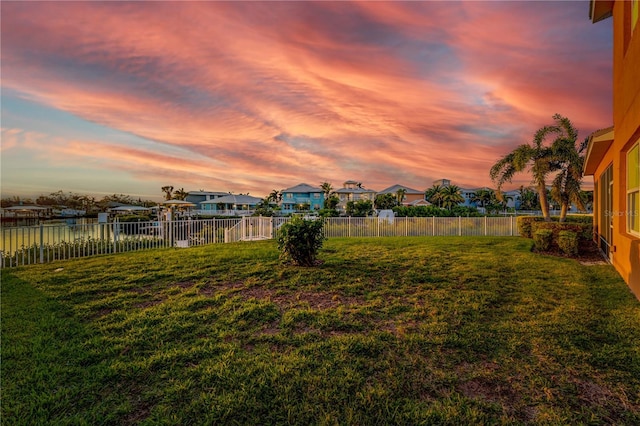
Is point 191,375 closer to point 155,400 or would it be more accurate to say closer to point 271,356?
point 155,400

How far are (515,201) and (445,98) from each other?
6819 centimetres

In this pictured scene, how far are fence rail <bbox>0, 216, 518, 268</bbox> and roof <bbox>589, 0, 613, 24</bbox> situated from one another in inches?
402

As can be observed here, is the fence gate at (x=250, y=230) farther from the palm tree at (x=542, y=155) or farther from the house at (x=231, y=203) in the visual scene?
the house at (x=231, y=203)

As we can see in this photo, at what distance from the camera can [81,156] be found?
10.0 metres

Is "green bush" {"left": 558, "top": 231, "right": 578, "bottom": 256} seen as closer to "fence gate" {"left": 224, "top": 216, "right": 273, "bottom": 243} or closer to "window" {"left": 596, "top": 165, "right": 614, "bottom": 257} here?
"window" {"left": 596, "top": 165, "right": 614, "bottom": 257}

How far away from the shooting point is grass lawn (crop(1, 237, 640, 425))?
239cm

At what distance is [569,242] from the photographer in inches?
372

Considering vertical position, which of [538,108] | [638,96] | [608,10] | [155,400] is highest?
[608,10]

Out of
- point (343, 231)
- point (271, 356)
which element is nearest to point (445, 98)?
point (343, 231)

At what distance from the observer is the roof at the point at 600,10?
785cm

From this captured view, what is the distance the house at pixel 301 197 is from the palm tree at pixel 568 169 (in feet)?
154

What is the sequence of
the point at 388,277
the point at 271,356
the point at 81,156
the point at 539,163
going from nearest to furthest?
the point at 271,356
the point at 388,277
the point at 81,156
the point at 539,163

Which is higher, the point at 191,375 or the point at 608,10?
the point at 608,10

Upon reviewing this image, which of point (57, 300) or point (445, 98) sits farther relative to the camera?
point (445, 98)
